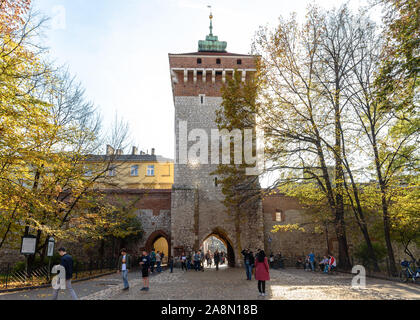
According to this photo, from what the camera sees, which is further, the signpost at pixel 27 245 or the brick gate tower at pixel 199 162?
the brick gate tower at pixel 199 162

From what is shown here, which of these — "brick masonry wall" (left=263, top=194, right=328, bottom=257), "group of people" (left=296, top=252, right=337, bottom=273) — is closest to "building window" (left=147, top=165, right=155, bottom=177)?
"brick masonry wall" (left=263, top=194, right=328, bottom=257)

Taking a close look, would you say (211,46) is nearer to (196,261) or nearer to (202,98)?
(202,98)

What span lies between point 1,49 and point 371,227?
22.9m

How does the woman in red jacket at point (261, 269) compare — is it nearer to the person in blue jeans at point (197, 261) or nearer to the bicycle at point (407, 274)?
the bicycle at point (407, 274)

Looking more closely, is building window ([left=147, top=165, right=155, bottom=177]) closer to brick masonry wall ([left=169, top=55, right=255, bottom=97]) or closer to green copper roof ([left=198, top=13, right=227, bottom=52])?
brick masonry wall ([left=169, top=55, right=255, bottom=97])

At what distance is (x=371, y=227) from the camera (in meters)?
22.6

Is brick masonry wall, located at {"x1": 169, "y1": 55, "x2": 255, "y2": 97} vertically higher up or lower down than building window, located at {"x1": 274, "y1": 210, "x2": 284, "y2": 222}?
higher up

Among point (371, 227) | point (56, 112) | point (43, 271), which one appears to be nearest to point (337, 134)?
point (371, 227)

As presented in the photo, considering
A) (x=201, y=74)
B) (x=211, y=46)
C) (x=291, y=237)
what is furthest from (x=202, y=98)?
(x=291, y=237)

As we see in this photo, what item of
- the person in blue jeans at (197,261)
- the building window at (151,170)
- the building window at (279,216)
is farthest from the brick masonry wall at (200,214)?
the building window at (151,170)

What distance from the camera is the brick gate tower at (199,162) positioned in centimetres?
2594

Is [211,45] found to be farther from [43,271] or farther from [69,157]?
[43,271]

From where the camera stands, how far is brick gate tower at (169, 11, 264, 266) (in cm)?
2594

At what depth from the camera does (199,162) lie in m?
27.7
